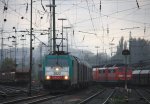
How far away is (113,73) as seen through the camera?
6512 centimetres

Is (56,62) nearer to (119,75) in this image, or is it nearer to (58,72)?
(58,72)

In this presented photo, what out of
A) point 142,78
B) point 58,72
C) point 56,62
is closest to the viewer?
point 58,72

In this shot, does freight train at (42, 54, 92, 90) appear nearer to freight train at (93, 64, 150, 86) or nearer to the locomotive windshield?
the locomotive windshield

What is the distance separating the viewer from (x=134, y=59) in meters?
137

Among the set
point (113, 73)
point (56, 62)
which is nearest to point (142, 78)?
point (113, 73)

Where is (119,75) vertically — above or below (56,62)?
below

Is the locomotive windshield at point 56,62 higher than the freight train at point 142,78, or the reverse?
the locomotive windshield at point 56,62

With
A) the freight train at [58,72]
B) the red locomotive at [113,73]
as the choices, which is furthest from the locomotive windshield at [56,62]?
the red locomotive at [113,73]

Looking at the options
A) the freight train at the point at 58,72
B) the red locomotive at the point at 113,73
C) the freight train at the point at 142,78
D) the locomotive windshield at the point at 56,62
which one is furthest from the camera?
the red locomotive at the point at 113,73

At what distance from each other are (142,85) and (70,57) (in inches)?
1350

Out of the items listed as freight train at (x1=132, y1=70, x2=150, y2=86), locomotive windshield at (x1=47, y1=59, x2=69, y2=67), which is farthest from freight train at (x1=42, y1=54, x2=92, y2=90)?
freight train at (x1=132, y1=70, x2=150, y2=86)

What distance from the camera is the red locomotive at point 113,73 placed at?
63.5 meters

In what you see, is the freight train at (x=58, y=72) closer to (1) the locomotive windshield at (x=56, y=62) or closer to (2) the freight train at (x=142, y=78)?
(1) the locomotive windshield at (x=56, y=62)

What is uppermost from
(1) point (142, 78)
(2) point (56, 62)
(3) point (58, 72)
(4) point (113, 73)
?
(2) point (56, 62)
